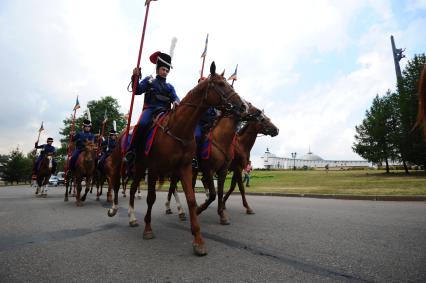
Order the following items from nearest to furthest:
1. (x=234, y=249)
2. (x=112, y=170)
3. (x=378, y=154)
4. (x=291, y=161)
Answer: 1. (x=234, y=249)
2. (x=112, y=170)
3. (x=378, y=154)
4. (x=291, y=161)

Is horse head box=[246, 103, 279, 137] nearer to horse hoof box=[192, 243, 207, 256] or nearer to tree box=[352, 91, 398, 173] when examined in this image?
horse hoof box=[192, 243, 207, 256]

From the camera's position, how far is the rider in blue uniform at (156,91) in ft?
19.4

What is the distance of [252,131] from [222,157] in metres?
2.06

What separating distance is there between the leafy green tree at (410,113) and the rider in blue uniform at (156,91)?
100ft

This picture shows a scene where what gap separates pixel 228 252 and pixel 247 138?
16.0 ft

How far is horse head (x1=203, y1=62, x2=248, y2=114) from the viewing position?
195 inches

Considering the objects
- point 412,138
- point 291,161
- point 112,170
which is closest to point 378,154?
point 412,138

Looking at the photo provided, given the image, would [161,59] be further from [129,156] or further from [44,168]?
[44,168]

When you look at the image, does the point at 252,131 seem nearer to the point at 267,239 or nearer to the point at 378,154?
the point at 267,239

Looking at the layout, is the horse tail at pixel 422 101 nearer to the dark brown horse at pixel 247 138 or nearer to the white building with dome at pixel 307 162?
the dark brown horse at pixel 247 138

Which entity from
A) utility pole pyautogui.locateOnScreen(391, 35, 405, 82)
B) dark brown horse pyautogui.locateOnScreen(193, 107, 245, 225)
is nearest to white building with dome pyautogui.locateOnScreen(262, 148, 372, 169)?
utility pole pyautogui.locateOnScreen(391, 35, 405, 82)

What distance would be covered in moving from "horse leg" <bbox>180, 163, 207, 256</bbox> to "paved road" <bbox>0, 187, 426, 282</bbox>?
15 cm

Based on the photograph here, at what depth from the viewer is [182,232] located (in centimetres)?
577

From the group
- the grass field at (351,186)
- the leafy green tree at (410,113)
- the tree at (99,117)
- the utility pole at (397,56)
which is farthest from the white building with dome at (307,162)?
the utility pole at (397,56)
